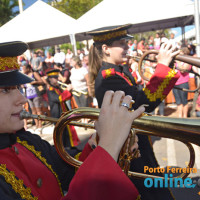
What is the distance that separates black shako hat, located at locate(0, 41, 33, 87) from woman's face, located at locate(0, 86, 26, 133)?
0.04 metres

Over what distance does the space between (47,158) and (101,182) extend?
30.5 inches

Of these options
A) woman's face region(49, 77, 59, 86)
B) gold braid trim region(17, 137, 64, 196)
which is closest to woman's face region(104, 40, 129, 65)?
gold braid trim region(17, 137, 64, 196)

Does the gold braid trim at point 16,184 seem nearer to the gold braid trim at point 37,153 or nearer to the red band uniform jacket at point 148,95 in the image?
the gold braid trim at point 37,153

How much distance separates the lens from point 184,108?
6.15 metres

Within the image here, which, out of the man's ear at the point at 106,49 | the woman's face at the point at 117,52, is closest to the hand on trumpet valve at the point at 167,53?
the woman's face at the point at 117,52

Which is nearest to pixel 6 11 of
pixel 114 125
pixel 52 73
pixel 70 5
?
pixel 70 5

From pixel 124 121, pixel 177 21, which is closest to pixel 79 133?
pixel 124 121

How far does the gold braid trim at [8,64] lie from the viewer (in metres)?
1.27

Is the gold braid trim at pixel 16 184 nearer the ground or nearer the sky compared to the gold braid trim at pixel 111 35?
nearer the ground

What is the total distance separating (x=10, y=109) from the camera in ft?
3.97

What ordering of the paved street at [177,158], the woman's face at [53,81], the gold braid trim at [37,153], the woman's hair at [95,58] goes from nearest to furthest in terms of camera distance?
the gold braid trim at [37,153] → the woman's hair at [95,58] → the paved street at [177,158] → the woman's face at [53,81]

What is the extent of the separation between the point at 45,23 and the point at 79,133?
4.19m

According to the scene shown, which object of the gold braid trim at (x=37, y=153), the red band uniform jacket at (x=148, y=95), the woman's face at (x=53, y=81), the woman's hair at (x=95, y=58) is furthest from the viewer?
the woman's face at (x=53, y=81)

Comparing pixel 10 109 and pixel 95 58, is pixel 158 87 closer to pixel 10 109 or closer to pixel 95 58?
pixel 95 58
